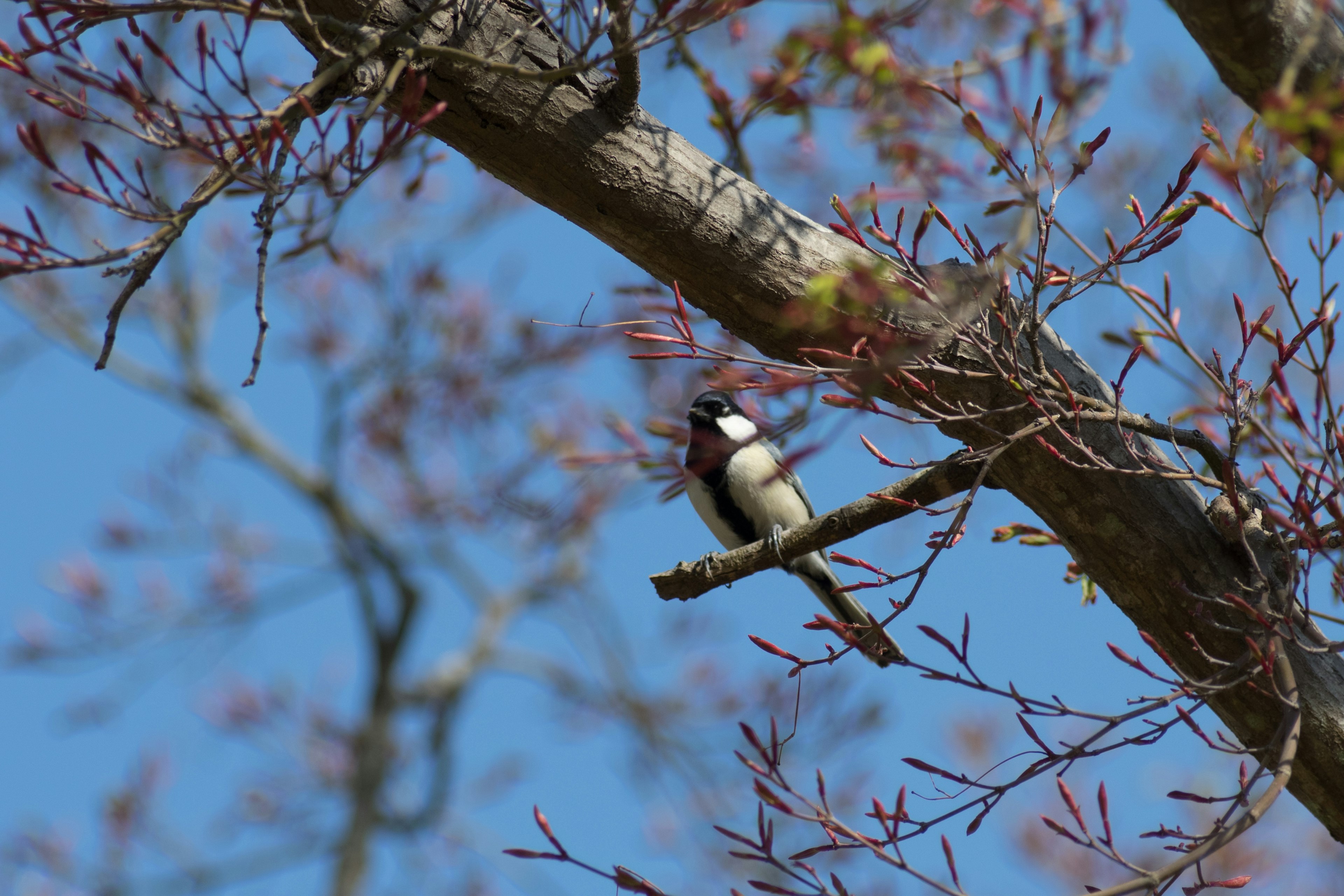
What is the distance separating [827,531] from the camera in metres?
2.74

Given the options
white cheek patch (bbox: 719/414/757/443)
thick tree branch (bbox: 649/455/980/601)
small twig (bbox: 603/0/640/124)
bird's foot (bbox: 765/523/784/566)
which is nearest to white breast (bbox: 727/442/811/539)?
white cheek patch (bbox: 719/414/757/443)

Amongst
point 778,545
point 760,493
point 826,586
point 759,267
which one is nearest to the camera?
point 759,267

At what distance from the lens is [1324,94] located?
1167 mm

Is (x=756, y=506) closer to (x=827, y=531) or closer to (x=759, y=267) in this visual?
(x=827, y=531)

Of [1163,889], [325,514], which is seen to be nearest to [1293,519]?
[1163,889]

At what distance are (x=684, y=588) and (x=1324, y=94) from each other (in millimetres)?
2023

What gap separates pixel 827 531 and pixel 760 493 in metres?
1.81

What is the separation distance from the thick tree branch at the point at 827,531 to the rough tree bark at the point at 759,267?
→ 125 millimetres

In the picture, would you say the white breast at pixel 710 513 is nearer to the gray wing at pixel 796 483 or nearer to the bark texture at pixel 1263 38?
the gray wing at pixel 796 483

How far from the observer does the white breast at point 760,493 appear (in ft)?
15.0

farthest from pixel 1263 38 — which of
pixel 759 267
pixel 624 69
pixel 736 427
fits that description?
pixel 736 427

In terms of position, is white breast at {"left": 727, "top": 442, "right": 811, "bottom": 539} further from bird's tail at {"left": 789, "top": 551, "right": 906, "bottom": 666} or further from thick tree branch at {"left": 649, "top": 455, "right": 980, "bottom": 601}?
thick tree branch at {"left": 649, "top": 455, "right": 980, "bottom": 601}

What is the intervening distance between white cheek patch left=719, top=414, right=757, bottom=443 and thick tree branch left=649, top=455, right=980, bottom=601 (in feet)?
7.04

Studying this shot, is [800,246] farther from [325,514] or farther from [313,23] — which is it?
[325,514]
